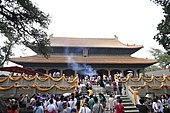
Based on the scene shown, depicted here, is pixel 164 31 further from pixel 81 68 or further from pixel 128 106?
pixel 81 68

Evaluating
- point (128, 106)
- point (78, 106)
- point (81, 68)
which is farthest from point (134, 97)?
point (81, 68)

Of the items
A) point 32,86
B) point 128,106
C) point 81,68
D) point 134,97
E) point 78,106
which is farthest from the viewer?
point 81,68

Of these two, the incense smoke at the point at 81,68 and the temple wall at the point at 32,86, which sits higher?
the incense smoke at the point at 81,68

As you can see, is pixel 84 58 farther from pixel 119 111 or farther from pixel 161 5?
pixel 119 111

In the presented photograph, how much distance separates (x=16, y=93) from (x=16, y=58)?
12.3 m

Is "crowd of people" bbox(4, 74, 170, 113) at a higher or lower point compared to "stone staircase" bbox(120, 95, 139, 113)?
higher

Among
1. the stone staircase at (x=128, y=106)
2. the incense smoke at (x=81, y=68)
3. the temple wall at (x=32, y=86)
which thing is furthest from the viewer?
the incense smoke at (x=81, y=68)

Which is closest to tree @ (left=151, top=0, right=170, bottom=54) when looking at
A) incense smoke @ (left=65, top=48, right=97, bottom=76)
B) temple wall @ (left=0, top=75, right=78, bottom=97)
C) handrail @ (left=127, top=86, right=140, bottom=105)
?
handrail @ (left=127, top=86, right=140, bottom=105)

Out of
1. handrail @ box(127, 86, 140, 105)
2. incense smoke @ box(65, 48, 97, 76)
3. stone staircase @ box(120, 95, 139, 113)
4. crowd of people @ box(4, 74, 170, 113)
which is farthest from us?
incense smoke @ box(65, 48, 97, 76)

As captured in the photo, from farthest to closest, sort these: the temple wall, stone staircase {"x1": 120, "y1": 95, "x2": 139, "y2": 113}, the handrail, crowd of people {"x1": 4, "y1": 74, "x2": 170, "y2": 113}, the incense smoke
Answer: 1. the incense smoke
2. the temple wall
3. the handrail
4. stone staircase {"x1": 120, "y1": 95, "x2": 139, "y2": 113}
5. crowd of people {"x1": 4, "y1": 74, "x2": 170, "y2": 113}

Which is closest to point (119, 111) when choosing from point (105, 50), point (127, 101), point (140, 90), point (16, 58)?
point (127, 101)

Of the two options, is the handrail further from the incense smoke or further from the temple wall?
the incense smoke

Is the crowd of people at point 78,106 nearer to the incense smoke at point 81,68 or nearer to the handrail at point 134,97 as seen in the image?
the handrail at point 134,97

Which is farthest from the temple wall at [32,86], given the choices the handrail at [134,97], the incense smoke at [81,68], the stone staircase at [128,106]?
the incense smoke at [81,68]
